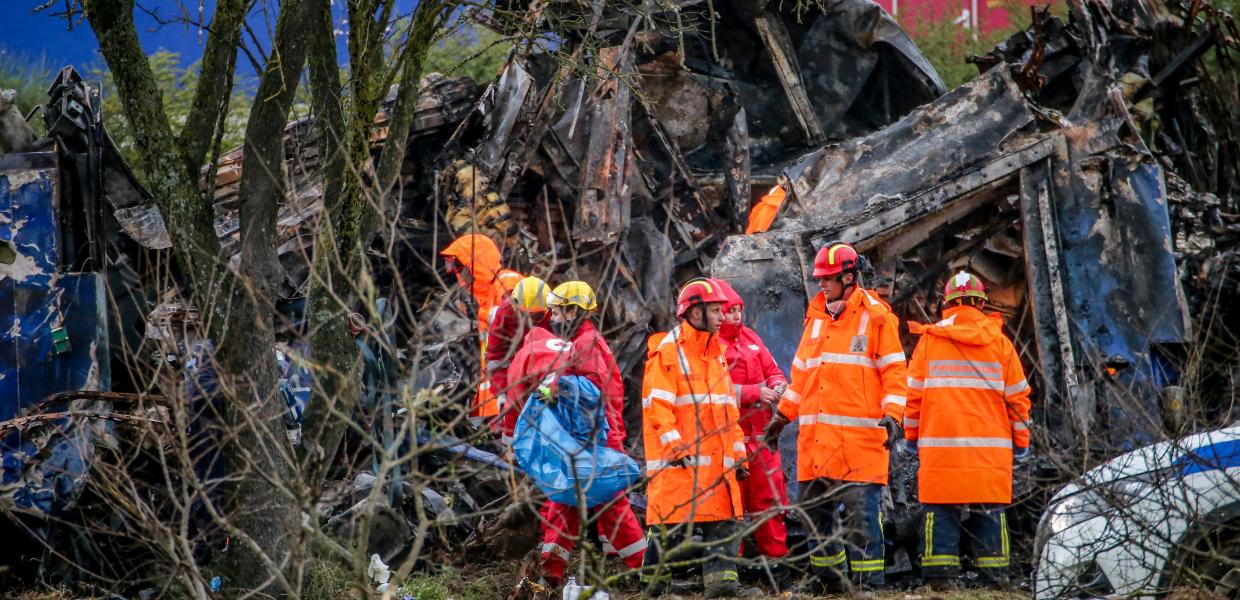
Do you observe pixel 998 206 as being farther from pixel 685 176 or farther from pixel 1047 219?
pixel 685 176

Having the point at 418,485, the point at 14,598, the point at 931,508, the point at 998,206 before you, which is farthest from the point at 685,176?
the point at 418,485

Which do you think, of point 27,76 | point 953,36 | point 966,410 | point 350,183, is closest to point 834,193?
point 966,410

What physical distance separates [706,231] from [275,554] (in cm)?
646

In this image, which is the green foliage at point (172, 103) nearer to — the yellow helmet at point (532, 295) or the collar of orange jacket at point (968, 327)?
the yellow helmet at point (532, 295)

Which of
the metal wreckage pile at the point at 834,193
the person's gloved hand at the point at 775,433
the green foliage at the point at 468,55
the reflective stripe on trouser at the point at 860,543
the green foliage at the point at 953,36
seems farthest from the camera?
the green foliage at the point at 953,36

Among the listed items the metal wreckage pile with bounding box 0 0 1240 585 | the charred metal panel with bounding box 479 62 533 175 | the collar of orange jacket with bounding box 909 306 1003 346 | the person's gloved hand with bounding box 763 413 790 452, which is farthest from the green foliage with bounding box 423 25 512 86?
the collar of orange jacket with bounding box 909 306 1003 346

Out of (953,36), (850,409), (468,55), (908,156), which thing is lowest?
(850,409)

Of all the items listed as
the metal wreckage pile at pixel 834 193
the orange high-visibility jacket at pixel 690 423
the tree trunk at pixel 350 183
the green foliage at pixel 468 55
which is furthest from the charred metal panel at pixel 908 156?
the green foliage at pixel 468 55

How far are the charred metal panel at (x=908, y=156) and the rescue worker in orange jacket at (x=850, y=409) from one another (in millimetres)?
1729

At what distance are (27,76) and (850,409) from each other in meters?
10.1

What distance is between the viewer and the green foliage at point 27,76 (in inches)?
482

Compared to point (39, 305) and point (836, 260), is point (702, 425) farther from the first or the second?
point (39, 305)

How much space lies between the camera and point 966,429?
6.54 m

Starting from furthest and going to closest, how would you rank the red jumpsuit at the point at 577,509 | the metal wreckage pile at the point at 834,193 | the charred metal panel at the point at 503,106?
the charred metal panel at the point at 503,106
the metal wreckage pile at the point at 834,193
the red jumpsuit at the point at 577,509
